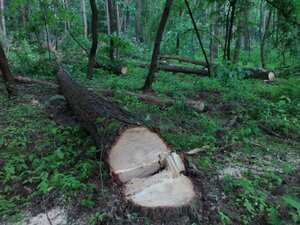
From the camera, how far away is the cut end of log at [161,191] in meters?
3.01

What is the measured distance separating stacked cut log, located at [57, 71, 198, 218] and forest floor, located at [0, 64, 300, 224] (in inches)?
5.5

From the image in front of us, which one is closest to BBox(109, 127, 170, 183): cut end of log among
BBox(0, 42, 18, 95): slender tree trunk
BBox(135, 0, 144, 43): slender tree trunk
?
BBox(0, 42, 18, 95): slender tree trunk

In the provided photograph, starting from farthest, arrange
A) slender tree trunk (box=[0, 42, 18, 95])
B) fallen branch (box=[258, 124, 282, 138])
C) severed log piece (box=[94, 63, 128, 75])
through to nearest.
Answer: severed log piece (box=[94, 63, 128, 75]), slender tree trunk (box=[0, 42, 18, 95]), fallen branch (box=[258, 124, 282, 138])

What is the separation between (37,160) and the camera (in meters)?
4.07

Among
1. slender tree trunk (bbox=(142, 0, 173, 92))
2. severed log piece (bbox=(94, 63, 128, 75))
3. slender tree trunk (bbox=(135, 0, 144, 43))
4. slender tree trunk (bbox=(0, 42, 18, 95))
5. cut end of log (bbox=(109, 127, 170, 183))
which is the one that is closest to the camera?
cut end of log (bbox=(109, 127, 170, 183))

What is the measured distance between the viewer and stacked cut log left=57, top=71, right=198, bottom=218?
302 centimetres

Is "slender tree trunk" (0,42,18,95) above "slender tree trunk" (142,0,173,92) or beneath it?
beneath

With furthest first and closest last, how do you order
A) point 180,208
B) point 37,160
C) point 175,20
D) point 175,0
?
point 175,20 → point 175,0 → point 37,160 → point 180,208

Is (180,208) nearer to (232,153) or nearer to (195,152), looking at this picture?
(195,152)

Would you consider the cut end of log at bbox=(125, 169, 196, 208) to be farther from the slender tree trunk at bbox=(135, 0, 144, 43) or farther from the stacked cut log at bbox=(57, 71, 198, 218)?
the slender tree trunk at bbox=(135, 0, 144, 43)

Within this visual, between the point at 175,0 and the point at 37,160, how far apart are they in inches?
468

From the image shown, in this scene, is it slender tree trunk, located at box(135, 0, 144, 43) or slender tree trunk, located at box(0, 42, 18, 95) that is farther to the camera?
slender tree trunk, located at box(135, 0, 144, 43)

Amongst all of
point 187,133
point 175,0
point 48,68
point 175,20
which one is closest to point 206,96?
point 187,133

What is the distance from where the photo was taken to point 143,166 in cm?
350
